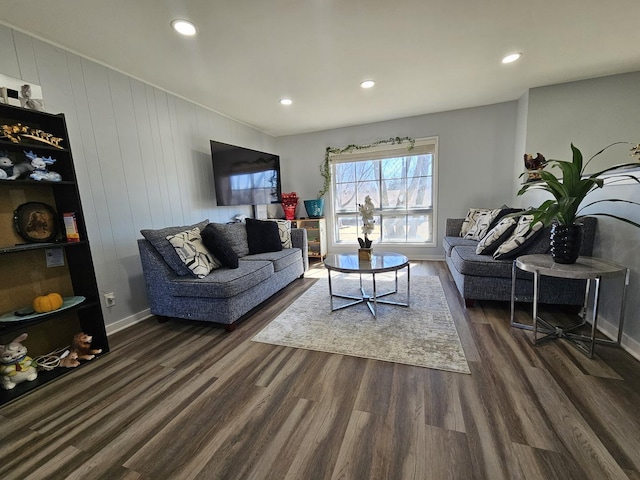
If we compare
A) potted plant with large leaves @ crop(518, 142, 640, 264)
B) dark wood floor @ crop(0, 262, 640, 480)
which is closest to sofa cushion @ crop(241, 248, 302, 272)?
dark wood floor @ crop(0, 262, 640, 480)

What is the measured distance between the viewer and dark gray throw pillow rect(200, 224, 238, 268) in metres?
2.54

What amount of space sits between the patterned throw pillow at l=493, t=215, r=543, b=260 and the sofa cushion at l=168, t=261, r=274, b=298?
7.43ft

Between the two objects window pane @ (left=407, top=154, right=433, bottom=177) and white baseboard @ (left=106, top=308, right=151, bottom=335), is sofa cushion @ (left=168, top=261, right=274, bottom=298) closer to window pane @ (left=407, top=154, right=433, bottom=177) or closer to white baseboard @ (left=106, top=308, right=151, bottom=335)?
white baseboard @ (left=106, top=308, right=151, bottom=335)

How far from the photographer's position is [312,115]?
12.7 feet

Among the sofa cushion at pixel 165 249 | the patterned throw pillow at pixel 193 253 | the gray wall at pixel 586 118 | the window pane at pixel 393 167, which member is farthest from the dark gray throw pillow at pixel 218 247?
the gray wall at pixel 586 118

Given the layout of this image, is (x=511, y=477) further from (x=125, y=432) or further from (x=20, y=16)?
(x=20, y=16)

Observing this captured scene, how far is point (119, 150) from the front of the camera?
239cm

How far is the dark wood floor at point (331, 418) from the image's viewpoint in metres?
1.06

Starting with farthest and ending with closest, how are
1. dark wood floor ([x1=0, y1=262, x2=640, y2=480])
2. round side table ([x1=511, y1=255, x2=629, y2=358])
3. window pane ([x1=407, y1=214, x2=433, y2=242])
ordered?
1. window pane ([x1=407, y1=214, x2=433, y2=242])
2. round side table ([x1=511, y1=255, x2=629, y2=358])
3. dark wood floor ([x1=0, y1=262, x2=640, y2=480])

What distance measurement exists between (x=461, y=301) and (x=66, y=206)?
138 inches

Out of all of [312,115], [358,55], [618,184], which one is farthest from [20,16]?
[618,184]

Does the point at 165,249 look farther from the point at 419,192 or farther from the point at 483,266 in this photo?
the point at 419,192

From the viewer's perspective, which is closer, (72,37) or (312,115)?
(72,37)

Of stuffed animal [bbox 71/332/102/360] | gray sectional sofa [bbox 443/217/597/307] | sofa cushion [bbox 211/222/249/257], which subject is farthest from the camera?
sofa cushion [bbox 211/222/249/257]
